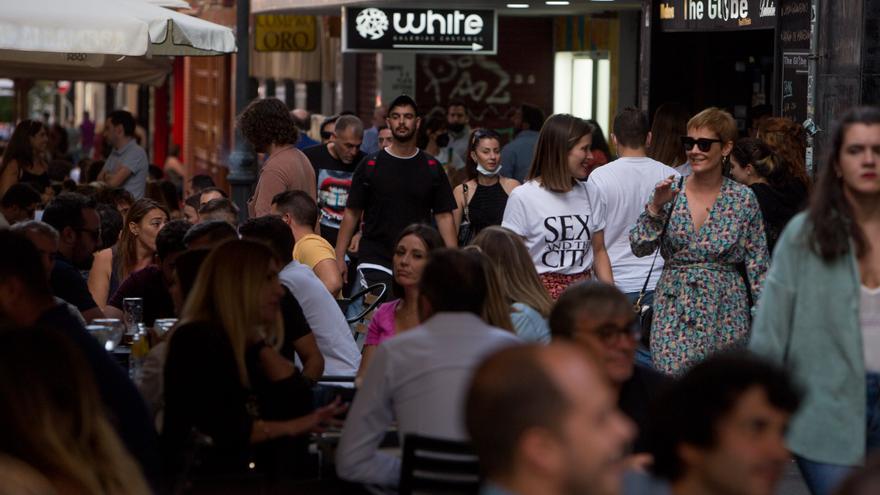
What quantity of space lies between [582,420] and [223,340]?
9.25ft

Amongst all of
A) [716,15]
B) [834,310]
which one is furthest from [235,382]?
[716,15]

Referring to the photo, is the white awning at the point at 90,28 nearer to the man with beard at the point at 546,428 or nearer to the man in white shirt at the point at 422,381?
the man in white shirt at the point at 422,381

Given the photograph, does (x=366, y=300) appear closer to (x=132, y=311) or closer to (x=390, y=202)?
(x=390, y=202)

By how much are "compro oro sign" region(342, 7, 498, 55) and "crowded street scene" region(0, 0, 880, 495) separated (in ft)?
7.03

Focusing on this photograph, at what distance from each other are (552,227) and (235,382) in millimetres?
3507

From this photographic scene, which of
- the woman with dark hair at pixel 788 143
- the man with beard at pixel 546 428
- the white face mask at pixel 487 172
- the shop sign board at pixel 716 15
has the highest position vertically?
the shop sign board at pixel 716 15

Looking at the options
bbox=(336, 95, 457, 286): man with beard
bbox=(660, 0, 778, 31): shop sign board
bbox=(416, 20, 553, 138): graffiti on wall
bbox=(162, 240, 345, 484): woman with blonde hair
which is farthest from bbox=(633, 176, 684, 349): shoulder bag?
bbox=(416, 20, 553, 138): graffiti on wall

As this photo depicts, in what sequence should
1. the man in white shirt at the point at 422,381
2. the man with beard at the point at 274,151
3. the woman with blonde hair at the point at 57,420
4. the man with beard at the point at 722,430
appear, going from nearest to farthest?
1. the woman with blonde hair at the point at 57,420
2. the man with beard at the point at 722,430
3. the man in white shirt at the point at 422,381
4. the man with beard at the point at 274,151

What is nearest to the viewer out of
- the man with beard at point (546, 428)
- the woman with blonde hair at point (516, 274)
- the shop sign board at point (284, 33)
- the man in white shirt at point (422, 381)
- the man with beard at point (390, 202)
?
the man with beard at point (546, 428)

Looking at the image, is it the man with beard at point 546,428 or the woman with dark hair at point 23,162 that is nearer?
the man with beard at point 546,428

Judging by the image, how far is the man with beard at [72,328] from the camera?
16.7 ft

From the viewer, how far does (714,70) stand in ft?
53.6

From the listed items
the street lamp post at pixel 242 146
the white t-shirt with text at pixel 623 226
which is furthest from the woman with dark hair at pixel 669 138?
the street lamp post at pixel 242 146

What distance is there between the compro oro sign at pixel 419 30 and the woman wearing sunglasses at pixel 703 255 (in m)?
9.46
